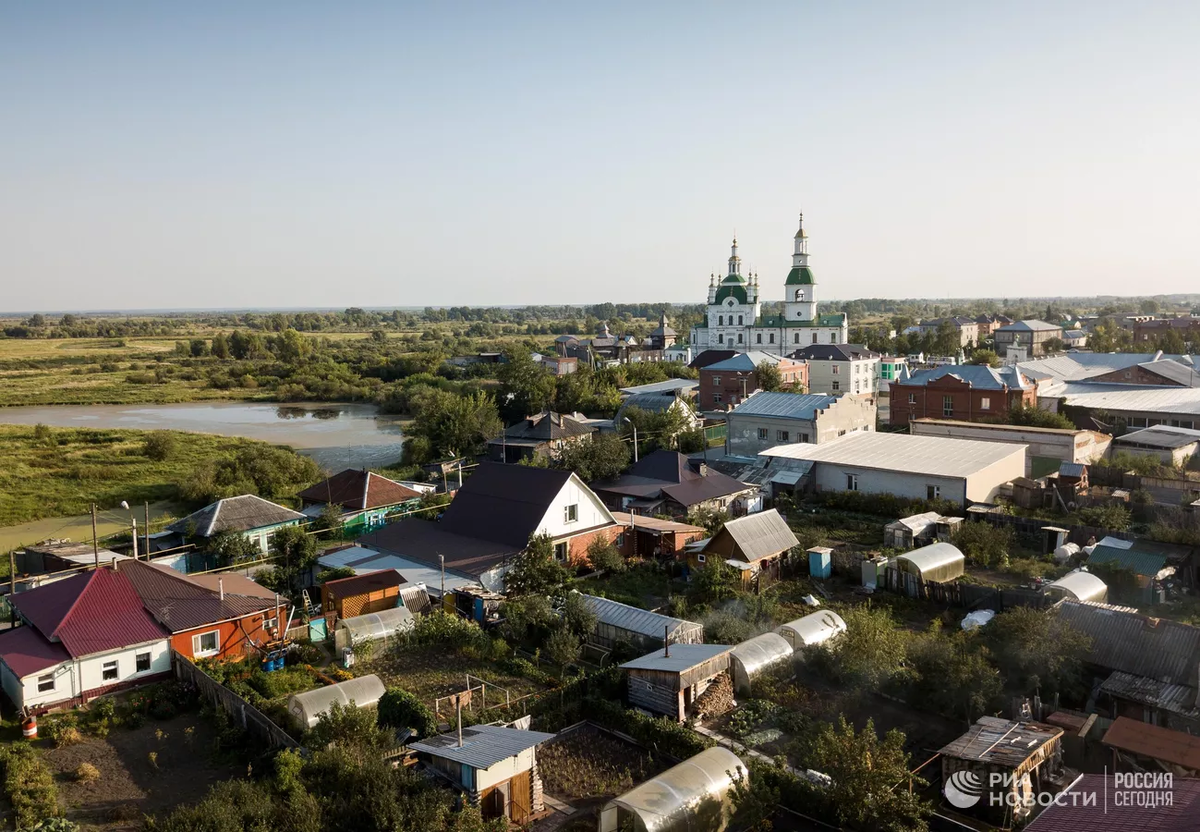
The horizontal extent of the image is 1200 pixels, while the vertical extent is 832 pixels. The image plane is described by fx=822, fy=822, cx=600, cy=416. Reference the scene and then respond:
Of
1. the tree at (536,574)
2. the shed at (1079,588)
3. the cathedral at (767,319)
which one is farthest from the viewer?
the cathedral at (767,319)

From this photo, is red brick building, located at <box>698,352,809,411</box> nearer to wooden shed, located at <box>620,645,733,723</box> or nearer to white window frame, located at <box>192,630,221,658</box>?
wooden shed, located at <box>620,645,733,723</box>

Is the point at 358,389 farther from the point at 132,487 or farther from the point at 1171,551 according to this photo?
the point at 1171,551

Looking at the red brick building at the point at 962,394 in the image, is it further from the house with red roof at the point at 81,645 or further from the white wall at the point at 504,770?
the house with red roof at the point at 81,645

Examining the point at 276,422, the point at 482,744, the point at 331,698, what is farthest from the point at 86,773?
the point at 276,422

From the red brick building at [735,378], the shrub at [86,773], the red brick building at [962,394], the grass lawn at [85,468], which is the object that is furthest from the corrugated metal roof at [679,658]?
the red brick building at [735,378]

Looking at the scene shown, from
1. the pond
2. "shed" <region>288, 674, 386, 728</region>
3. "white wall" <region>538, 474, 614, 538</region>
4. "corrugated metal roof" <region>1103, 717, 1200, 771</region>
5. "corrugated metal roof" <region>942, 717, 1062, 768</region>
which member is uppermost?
"white wall" <region>538, 474, 614, 538</region>

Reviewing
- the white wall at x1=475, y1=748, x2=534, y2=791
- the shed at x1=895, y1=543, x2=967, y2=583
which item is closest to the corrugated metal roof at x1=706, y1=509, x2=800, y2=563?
the shed at x1=895, y1=543, x2=967, y2=583

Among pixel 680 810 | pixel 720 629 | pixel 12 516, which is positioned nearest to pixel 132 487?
pixel 12 516
